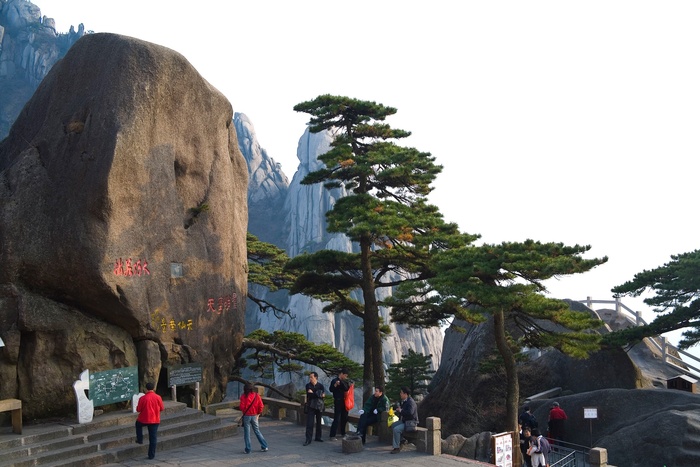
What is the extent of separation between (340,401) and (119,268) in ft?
17.3

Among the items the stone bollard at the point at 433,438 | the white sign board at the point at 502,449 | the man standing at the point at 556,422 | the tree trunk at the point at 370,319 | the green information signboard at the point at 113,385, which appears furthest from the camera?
the tree trunk at the point at 370,319

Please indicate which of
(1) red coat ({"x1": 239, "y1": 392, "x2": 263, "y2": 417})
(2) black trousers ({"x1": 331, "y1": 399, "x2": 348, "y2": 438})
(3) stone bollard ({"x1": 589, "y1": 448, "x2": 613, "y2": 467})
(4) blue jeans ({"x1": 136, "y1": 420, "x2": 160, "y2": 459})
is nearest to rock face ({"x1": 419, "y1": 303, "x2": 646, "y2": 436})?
(2) black trousers ({"x1": 331, "y1": 399, "x2": 348, "y2": 438})

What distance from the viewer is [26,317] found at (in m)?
11.8

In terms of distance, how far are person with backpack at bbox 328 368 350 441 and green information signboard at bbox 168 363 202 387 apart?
3.51 meters

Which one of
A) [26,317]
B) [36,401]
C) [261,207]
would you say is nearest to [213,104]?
[26,317]

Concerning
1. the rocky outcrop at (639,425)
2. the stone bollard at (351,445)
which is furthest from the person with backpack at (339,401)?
the rocky outcrop at (639,425)

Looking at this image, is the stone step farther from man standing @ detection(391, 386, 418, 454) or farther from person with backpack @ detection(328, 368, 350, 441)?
man standing @ detection(391, 386, 418, 454)

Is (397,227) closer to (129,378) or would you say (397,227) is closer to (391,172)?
(391,172)

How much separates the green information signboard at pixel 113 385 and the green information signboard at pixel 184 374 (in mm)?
952

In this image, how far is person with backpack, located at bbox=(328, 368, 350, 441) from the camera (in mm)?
11891

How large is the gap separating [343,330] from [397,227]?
203ft

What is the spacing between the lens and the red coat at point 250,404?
35.7 ft

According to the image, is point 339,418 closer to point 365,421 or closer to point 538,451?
point 365,421

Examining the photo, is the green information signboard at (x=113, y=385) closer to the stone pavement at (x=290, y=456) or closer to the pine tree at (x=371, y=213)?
the stone pavement at (x=290, y=456)
